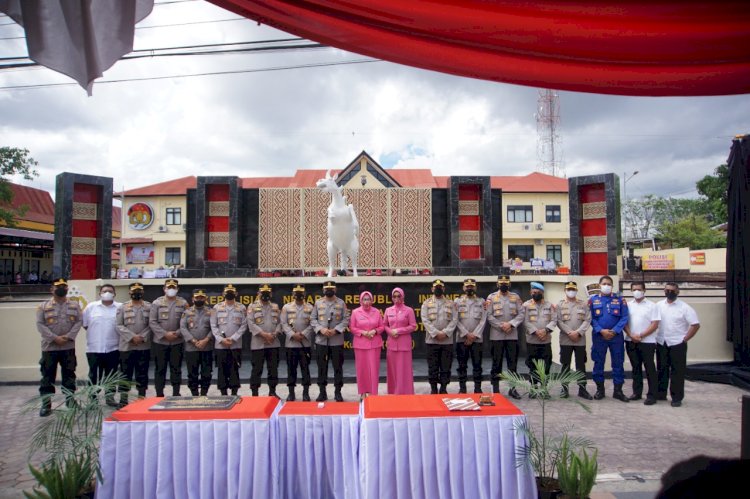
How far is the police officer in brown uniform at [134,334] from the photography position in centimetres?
588

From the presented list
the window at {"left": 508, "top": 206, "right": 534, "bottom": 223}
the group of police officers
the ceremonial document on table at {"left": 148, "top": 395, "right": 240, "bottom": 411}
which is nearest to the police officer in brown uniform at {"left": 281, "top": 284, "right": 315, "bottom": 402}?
the group of police officers

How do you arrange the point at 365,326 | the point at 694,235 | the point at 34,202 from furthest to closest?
the point at 694,235 < the point at 34,202 < the point at 365,326

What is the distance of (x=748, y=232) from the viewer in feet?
22.7

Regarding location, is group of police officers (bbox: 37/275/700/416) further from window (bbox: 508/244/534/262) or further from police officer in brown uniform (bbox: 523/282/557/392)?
window (bbox: 508/244/534/262)

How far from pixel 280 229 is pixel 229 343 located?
13.9 ft

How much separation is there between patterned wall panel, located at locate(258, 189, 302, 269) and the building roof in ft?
82.4

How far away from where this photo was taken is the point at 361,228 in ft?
33.1

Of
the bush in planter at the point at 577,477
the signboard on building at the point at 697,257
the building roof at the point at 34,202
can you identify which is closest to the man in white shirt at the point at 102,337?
the bush in planter at the point at 577,477

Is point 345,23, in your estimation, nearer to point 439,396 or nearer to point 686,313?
point 439,396

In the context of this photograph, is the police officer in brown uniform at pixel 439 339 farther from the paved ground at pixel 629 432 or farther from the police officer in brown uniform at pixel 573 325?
the police officer in brown uniform at pixel 573 325

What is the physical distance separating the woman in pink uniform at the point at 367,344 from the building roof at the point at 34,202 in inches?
1162

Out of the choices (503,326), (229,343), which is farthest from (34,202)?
(503,326)

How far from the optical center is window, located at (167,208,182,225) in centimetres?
2988

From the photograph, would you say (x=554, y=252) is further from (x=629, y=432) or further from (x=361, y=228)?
(x=629, y=432)
